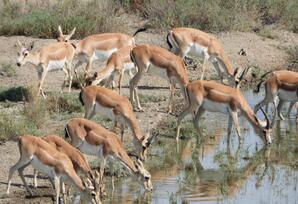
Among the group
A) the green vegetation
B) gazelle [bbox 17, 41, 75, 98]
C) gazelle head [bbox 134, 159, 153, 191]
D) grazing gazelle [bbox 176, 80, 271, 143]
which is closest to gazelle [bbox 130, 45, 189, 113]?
grazing gazelle [bbox 176, 80, 271, 143]

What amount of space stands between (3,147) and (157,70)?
13.3 ft

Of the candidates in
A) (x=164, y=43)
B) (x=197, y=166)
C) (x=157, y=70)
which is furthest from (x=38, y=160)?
(x=164, y=43)

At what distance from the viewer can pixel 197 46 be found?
17.6 m

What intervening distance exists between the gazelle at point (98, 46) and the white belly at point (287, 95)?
11.1 ft

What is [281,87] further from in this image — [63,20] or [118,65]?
[63,20]

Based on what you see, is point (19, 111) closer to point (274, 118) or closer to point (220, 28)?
point (274, 118)

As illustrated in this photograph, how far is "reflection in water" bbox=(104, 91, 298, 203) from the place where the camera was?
1117cm

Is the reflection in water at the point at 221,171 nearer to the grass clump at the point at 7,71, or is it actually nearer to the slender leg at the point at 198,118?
the slender leg at the point at 198,118

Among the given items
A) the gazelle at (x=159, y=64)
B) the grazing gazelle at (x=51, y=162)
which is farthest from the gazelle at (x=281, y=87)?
the grazing gazelle at (x=51, y=162)

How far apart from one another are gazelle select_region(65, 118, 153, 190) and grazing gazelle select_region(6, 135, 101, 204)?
0.84m

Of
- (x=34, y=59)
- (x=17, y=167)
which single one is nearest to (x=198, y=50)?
(x=34, y=59)

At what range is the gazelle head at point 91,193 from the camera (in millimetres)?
9852

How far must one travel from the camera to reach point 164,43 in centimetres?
2077

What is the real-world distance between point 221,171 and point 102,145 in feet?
7.17
